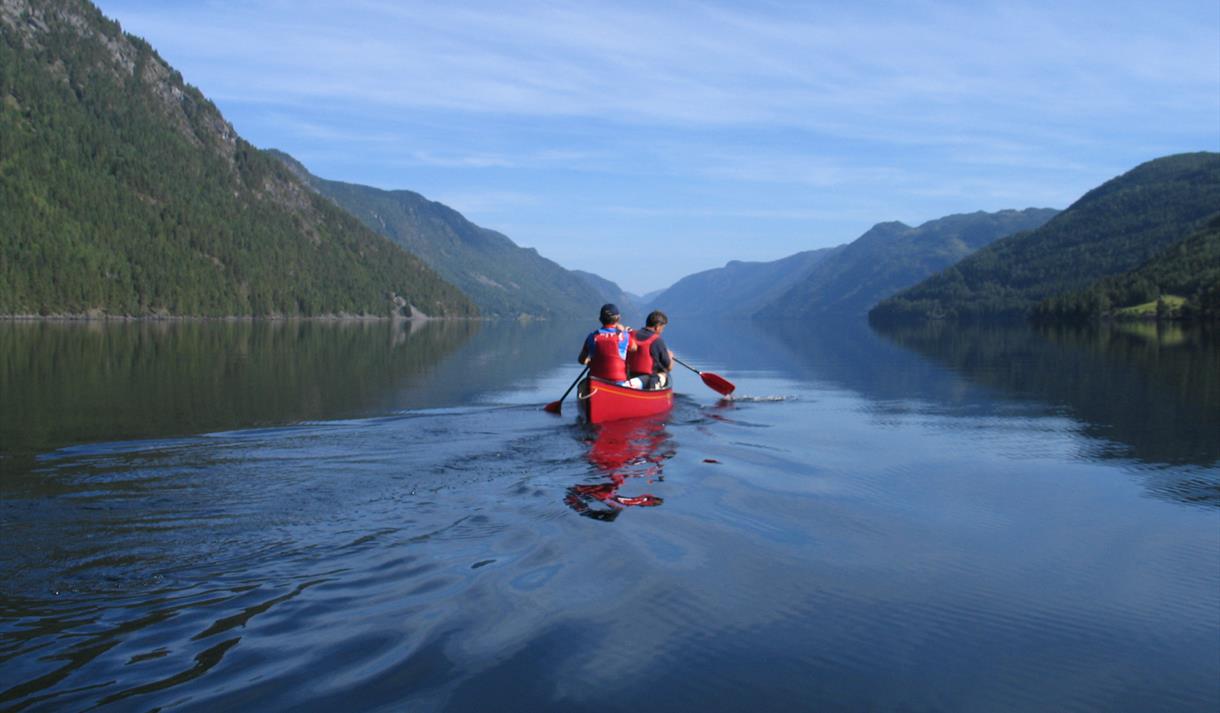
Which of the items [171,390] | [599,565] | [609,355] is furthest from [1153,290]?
[599,565]

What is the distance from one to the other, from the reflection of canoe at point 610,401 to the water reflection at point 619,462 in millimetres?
221

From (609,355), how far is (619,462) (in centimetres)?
606

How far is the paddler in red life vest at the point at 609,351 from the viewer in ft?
72.2

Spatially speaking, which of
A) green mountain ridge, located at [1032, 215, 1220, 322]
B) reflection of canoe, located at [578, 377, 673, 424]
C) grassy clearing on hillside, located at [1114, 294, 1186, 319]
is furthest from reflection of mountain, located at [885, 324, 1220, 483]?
green mountain ridge, located at [1032, 215, 1220, 322]

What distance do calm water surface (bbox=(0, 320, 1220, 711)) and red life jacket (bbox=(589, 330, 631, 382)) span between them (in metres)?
2.09

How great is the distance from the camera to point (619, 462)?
53.9 ft

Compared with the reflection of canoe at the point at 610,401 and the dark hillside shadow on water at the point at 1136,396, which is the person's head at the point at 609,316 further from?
the dark hillside shadow on water at the point at 1136,396

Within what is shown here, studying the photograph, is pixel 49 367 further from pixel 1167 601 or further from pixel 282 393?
pixel 1167 601

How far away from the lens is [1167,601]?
8.70m

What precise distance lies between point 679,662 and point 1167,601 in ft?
17.8

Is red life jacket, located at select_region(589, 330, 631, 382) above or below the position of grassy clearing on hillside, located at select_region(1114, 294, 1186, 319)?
below

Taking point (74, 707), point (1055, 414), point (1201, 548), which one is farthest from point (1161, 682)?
point (1055, 414)

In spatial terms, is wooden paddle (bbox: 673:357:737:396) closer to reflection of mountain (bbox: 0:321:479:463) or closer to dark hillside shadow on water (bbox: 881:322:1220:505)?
dark hillside shadow on water (bbox: 881:322:1220:505)

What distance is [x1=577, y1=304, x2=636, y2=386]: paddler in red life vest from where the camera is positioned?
72.2 feet
